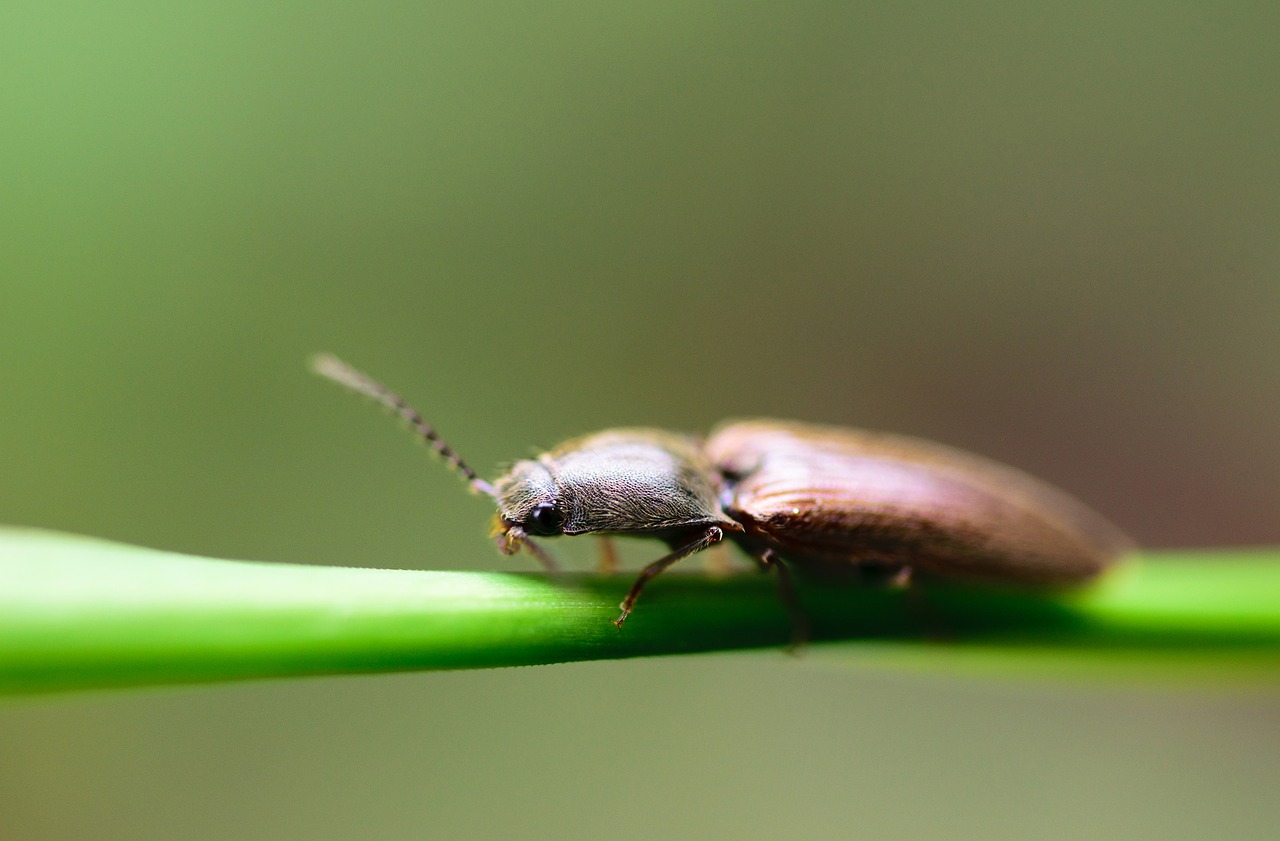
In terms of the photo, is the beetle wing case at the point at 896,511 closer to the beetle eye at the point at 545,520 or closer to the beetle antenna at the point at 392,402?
the beetle eye at the point at 545,520

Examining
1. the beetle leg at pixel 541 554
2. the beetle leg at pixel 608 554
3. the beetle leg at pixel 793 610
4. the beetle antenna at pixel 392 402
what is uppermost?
the beetle antenna at pixel 392 402

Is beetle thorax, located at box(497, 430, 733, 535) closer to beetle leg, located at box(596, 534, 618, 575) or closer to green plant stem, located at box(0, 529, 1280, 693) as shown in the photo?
beetle leg, located at box(596, 534, 618, 575)

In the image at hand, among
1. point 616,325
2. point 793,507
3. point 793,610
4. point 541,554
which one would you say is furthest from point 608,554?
point 616,325

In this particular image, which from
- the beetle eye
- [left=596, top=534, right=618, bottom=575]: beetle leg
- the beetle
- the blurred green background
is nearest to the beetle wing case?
the beetle

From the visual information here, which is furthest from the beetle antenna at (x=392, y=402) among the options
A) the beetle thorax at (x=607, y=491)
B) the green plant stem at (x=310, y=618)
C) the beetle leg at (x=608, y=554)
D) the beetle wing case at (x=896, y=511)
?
the green plant stem at (x=310, y=618)

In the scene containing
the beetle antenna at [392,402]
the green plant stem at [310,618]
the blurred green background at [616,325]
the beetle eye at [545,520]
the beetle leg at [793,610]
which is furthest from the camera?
the blurred green background at [616,325]

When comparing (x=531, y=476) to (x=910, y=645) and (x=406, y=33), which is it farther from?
(x=406, y=33)

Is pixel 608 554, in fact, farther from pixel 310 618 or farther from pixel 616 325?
pixel 616 325

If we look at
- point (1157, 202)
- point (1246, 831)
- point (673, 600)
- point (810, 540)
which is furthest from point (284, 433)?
point (1157, 202)

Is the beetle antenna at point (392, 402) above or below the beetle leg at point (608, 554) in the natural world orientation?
above

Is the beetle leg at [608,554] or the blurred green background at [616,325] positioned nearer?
the beetle leg at [608,554]
